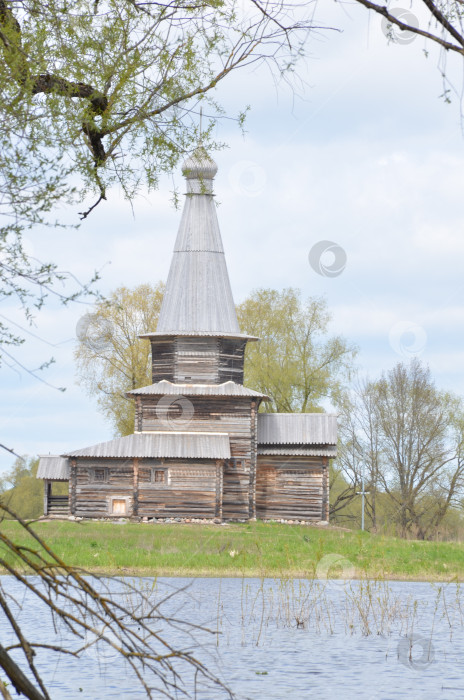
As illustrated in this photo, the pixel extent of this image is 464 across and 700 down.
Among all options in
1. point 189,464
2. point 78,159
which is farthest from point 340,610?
point 189,464

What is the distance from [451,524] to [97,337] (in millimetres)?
21596

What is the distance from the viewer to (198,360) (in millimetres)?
39250

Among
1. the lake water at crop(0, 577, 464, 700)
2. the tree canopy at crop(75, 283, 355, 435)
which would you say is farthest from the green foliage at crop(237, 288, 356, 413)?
the lake water at crop(0, 577, 464, 700)

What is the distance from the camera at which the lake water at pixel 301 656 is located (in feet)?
37.9

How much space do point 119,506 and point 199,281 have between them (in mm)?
9674

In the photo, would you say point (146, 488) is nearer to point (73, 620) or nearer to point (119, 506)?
point (119, 506)

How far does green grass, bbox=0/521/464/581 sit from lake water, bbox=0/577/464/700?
7.20 ft

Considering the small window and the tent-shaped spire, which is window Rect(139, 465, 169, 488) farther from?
the tent-shaped spire

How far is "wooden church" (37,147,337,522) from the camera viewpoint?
36531 millimetres

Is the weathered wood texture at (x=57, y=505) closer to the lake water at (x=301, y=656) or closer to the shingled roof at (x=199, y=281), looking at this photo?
the shingled roof at (x=199, y=281)

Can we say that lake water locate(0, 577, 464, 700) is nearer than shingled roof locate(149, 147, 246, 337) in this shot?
Yes

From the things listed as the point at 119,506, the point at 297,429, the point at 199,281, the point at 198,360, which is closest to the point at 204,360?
the point at 198,360

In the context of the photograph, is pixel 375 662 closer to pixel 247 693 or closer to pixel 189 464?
pixel 247 693

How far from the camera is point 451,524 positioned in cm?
5197
